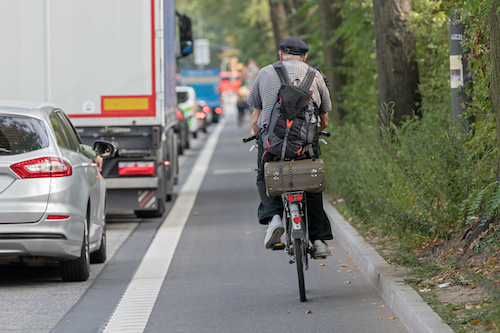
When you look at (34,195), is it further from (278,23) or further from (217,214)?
(278,23)

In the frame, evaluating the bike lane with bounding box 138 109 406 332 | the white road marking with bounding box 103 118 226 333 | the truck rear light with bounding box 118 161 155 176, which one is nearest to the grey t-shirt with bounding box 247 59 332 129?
the bike lane with bounding box 138 109 406 332

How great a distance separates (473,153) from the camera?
9352mm

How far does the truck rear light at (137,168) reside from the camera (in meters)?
14.3

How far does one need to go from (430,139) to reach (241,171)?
15.3 m

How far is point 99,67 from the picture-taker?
45.8 ft

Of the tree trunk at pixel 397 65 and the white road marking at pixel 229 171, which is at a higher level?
the tree trunk at pixel 397 65

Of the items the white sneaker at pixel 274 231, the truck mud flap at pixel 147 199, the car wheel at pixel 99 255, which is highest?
the white sneaker at pixel 274 231

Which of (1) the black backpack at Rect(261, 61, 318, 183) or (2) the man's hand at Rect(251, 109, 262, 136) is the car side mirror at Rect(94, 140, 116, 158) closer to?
(2) the man's hand at Rect(251, 109, 262, 136)

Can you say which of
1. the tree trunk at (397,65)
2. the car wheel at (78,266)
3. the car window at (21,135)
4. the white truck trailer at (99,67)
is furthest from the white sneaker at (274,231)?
the white truck trailer at (99,67)

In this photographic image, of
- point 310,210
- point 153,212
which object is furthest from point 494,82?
point 153,212

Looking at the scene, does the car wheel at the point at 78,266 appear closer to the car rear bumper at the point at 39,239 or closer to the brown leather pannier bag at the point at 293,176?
the car rear bumper at the point at 39,239

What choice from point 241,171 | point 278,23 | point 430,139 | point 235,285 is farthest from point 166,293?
point 278,23

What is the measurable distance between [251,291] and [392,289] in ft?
4.95

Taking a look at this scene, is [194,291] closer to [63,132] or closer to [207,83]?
[63,132]
